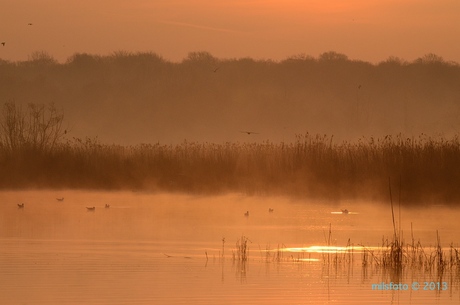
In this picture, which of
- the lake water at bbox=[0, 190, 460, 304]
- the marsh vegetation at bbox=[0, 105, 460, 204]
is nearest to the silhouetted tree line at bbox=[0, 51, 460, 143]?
the marsh vegetation at bbox=[0, 105, 460, 204]

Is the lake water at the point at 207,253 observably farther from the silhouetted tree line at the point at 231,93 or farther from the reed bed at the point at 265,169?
the silhouetted tree line at the point at 231,93

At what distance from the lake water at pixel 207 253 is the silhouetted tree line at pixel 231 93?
4844cm

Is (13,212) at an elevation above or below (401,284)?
above

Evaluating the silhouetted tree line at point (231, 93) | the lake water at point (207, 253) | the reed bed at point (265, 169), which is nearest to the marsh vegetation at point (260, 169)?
the reed bed at point (265, 169)

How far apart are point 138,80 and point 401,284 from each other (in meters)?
61.7

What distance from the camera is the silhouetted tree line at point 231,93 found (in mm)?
65750

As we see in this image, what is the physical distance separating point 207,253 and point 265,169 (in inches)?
388

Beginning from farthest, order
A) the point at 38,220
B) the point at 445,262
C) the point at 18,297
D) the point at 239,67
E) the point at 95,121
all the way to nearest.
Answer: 1. the point at 239,67
2. the point at 95,121
3. the point at 38,220
4. the point at 445,262
5. the point at 18,297

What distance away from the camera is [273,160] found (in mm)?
20234

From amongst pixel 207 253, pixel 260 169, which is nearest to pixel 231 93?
pixel 260 169

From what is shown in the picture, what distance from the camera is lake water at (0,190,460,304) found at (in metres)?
8.28

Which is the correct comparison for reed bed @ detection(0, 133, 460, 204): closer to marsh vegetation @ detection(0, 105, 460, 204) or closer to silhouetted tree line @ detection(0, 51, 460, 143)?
marsh vegetation @ detection(0, 105, 460, 204)

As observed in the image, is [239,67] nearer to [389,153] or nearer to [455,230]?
[389,153]

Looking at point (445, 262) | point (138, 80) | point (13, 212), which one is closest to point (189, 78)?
point (138, 80)
